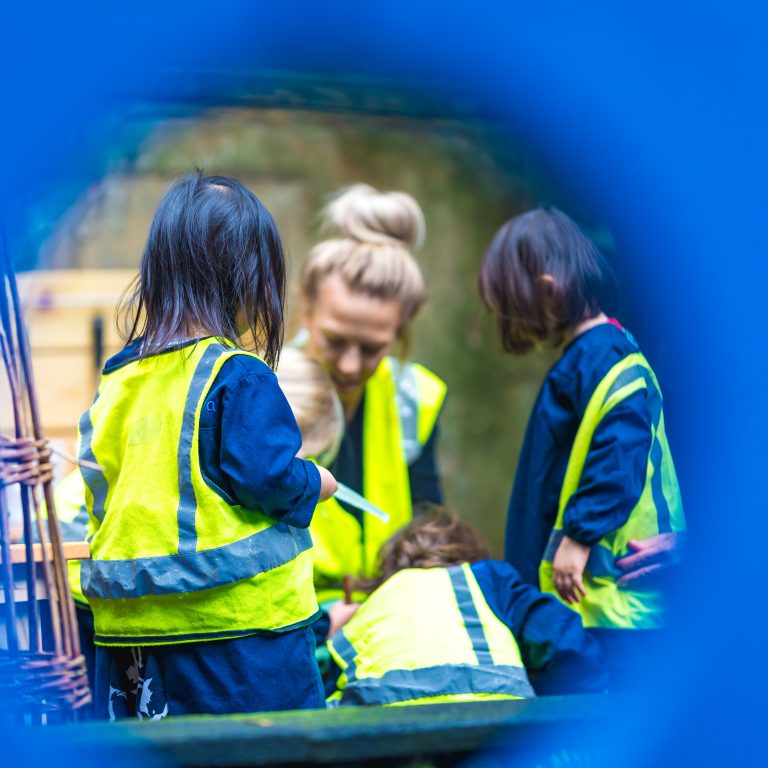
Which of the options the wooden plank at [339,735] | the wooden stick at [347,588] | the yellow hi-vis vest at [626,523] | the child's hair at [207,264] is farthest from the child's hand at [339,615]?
the wooden plank at [339,735]

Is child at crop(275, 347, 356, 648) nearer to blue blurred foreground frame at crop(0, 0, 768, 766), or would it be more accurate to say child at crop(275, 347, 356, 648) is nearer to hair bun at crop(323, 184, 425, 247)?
hair bun at crop(323, 184, 425, 247)

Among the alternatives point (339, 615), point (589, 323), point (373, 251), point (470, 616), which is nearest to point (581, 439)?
point (589, 323)

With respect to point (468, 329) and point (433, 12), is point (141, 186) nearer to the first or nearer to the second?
point (468, 329)

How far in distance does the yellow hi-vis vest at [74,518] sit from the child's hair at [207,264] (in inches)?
20.3

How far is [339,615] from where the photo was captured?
1978mm

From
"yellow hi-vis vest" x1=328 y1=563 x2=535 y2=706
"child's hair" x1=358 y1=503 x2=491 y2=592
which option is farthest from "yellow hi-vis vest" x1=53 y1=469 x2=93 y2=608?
"child's hair" x1=358 y1=503 x2=491 y2=592

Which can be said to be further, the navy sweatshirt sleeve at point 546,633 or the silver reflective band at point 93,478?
the navy sweatshirt sleeve at point 546,633

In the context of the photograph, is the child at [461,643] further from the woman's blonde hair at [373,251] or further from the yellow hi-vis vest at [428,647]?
the woman's blonde hair at [373,251]

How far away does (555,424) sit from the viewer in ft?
5.84

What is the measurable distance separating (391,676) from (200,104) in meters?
1.75

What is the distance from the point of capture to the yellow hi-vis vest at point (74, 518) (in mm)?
1772

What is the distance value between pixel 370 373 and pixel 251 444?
3.58 feet

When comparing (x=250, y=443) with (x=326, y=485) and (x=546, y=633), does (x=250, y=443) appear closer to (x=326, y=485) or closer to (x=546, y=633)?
(x=326, y=485)

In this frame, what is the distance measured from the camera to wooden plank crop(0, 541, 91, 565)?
50.1 inches
